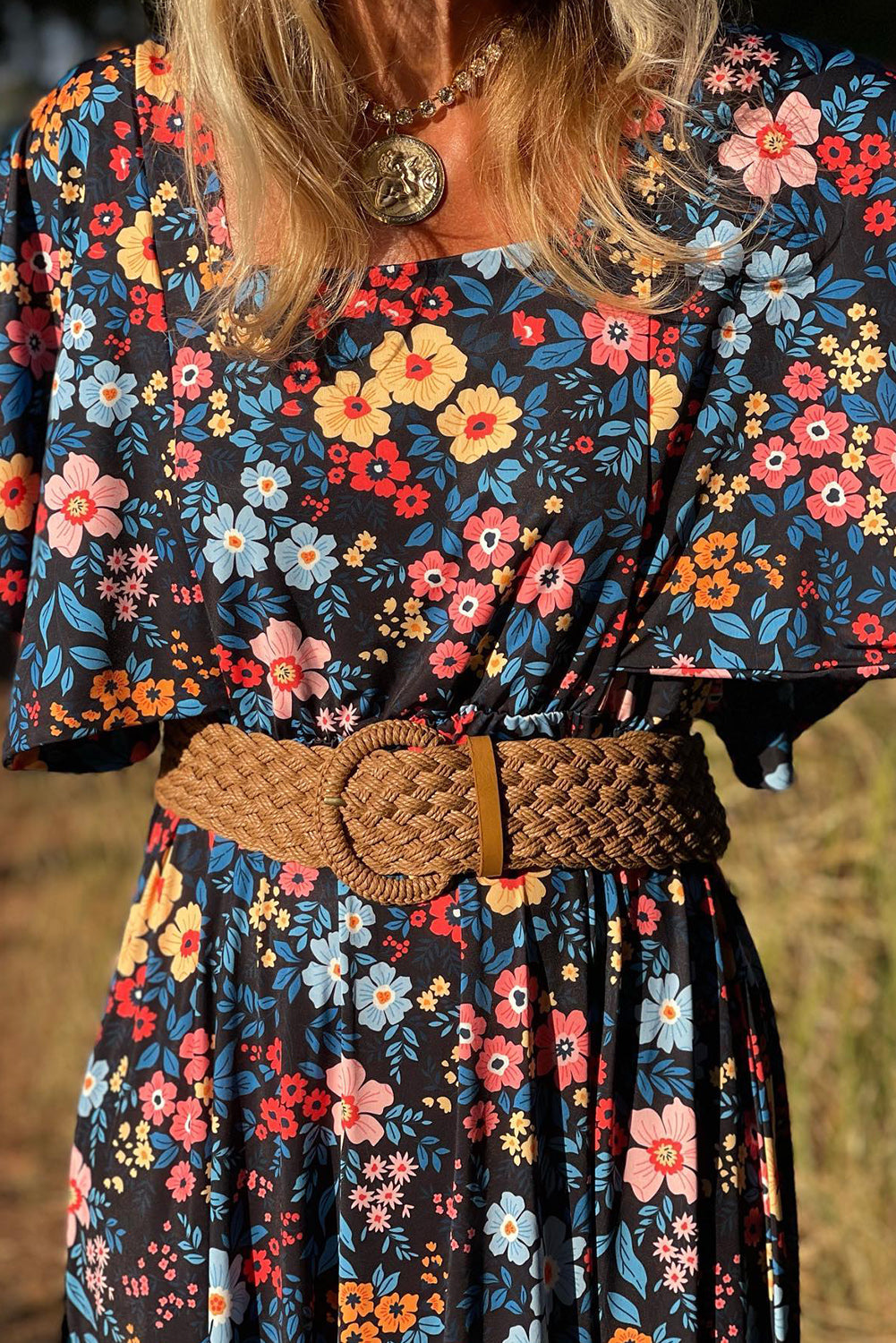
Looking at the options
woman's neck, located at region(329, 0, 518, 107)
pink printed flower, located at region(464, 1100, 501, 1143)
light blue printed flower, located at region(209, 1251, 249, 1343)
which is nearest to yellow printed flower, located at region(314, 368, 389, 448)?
woman's neck, located at region(329, 0, 518, 107)

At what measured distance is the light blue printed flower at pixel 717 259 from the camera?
3.05 ft

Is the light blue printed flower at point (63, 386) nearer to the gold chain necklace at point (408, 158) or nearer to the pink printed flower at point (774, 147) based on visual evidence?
the gold chain necklace at point (408, 158)

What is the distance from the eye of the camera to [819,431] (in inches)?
38.1

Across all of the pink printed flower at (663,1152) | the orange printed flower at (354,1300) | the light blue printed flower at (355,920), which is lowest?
the orange printed flower at (354,1300)

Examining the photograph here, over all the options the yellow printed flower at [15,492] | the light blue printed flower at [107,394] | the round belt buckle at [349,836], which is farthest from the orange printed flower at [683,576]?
the yellow printed flower at [15,492]

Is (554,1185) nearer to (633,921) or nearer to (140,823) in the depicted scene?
(633,921)

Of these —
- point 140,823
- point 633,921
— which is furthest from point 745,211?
point 140,823

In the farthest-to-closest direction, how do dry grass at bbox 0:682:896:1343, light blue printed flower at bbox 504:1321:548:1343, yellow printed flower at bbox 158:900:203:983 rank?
dry grass at bbox 0:682:896:1343
yellow printed flower at bbox 158:900:203:983
light blue printed flower at bbox 504:1321:548:1343

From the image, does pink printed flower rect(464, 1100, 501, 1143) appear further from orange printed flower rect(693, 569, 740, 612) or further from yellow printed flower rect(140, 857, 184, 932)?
orange printed flower rect(693, 569, 740, 612)

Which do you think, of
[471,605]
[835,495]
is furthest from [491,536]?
[835,495]

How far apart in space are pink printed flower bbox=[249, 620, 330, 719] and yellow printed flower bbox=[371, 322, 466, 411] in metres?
0.18

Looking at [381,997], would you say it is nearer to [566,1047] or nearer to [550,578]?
[566,1047]

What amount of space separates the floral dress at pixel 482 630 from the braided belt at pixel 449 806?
3 centimetres

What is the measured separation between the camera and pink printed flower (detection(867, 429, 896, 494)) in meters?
0.96
